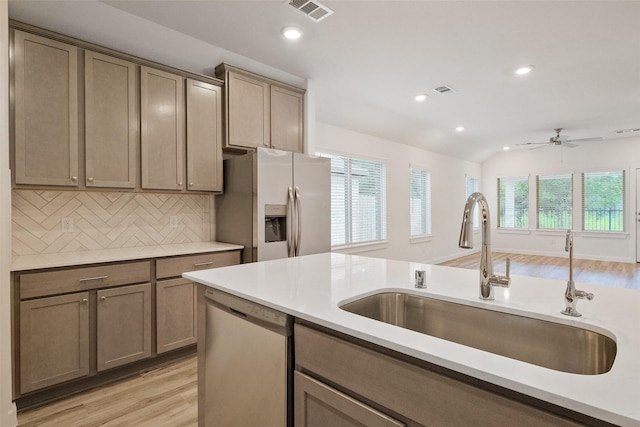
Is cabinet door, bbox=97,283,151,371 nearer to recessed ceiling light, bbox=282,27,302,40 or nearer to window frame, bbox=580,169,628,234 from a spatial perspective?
recessed ceiling light, bbox=282,27,302,40

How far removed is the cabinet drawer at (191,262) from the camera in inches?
104

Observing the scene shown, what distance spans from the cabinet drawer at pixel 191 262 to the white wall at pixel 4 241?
2.95 ft

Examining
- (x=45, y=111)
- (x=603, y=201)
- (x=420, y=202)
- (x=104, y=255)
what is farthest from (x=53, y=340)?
(x=603, y=201)

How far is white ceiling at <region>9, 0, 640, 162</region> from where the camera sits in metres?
2.42

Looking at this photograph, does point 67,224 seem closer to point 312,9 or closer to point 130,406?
point 130,406

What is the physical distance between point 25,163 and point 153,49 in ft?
4.30

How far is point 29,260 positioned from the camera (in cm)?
227

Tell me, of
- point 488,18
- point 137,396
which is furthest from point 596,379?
point 488,18

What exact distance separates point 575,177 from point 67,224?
9.84m

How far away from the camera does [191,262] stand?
279 cm

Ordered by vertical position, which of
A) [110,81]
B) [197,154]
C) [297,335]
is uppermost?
[110,81]

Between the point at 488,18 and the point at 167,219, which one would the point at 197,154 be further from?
the point at 488,18

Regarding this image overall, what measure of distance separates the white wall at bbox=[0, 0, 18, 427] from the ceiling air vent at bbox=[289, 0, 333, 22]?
168cm

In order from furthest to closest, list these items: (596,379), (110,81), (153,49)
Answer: (153,49) → (110,81) → (596,379)
